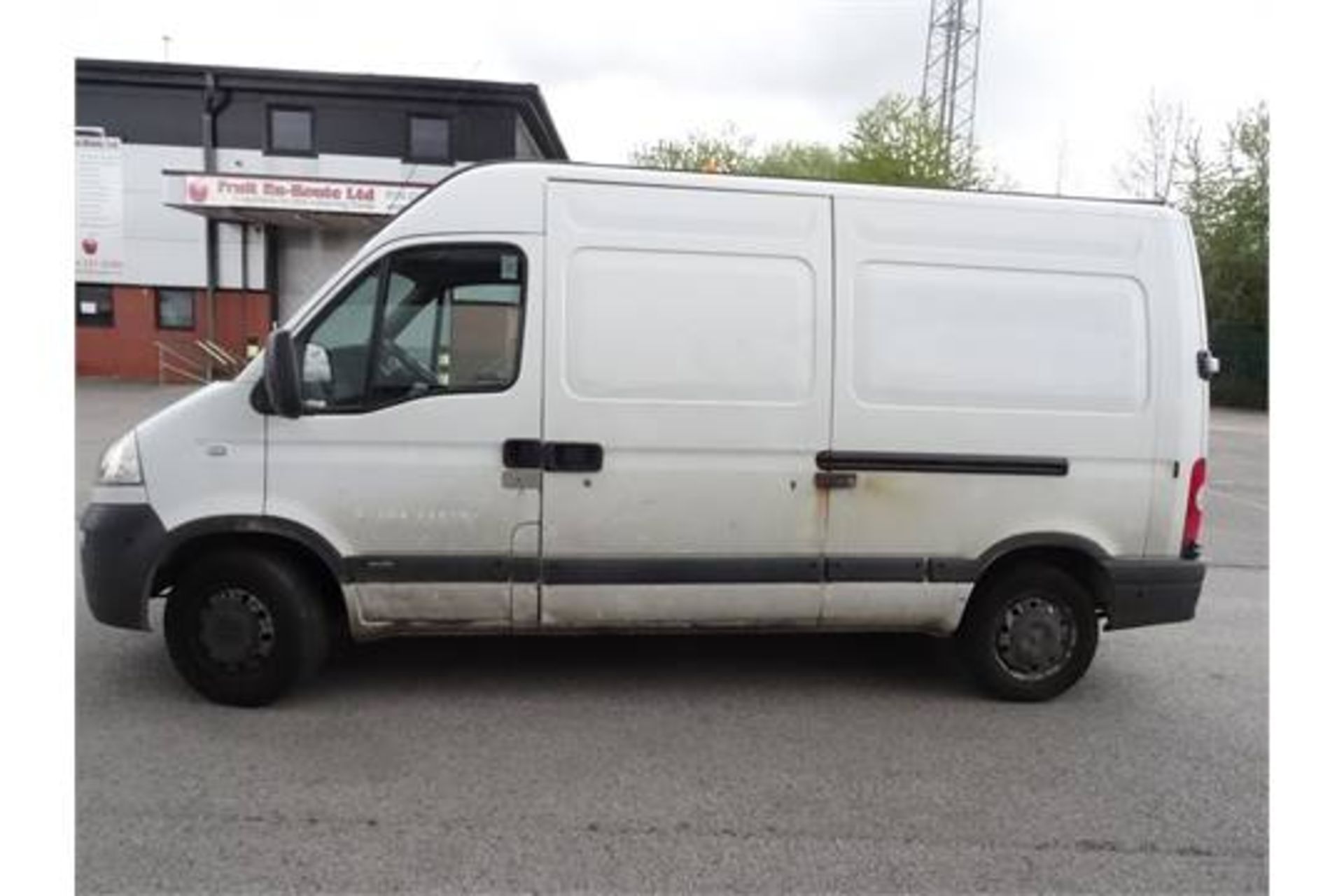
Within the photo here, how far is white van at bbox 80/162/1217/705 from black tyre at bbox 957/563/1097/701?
0.54ft

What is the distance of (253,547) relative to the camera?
13.0ft

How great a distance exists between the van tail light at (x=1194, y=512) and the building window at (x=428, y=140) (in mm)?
20813

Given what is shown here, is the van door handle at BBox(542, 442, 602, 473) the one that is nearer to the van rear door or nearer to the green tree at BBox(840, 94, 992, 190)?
the van rear door

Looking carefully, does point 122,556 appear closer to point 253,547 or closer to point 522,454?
point 253,547

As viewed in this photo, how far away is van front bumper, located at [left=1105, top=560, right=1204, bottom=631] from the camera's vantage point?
4.29 metres

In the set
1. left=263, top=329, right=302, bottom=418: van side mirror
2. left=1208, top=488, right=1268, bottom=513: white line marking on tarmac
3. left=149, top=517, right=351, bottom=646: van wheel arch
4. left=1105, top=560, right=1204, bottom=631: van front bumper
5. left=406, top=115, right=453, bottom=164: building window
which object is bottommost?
left=1208, top=488, right=1268, bottom=513: white line marking on tarmac

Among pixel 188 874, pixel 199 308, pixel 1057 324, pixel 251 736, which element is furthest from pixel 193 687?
pixel 199 308

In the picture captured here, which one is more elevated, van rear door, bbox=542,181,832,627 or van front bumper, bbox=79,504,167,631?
van rear door, bbox=542,181,832,627

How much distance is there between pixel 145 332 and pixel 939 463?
76.7 ft

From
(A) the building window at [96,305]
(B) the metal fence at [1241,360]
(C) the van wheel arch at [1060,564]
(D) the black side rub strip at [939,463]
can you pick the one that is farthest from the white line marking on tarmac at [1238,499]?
(A) the building window at [96,305]

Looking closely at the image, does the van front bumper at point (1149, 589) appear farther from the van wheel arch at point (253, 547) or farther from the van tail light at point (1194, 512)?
the van wheel arch at point (253, 547)

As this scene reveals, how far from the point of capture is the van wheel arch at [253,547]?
3867 millimetres

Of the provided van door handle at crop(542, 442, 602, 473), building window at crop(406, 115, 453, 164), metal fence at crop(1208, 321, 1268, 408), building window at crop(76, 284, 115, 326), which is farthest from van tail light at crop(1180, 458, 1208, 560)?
metal fence at crop(1208, 321, 1268, 408)

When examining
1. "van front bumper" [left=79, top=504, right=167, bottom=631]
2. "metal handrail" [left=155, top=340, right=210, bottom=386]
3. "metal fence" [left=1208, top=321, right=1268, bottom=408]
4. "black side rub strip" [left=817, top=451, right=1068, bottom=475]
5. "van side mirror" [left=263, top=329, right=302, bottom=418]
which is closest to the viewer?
"van side mirror" [left=263, top=329, right=302, bottom=418]
